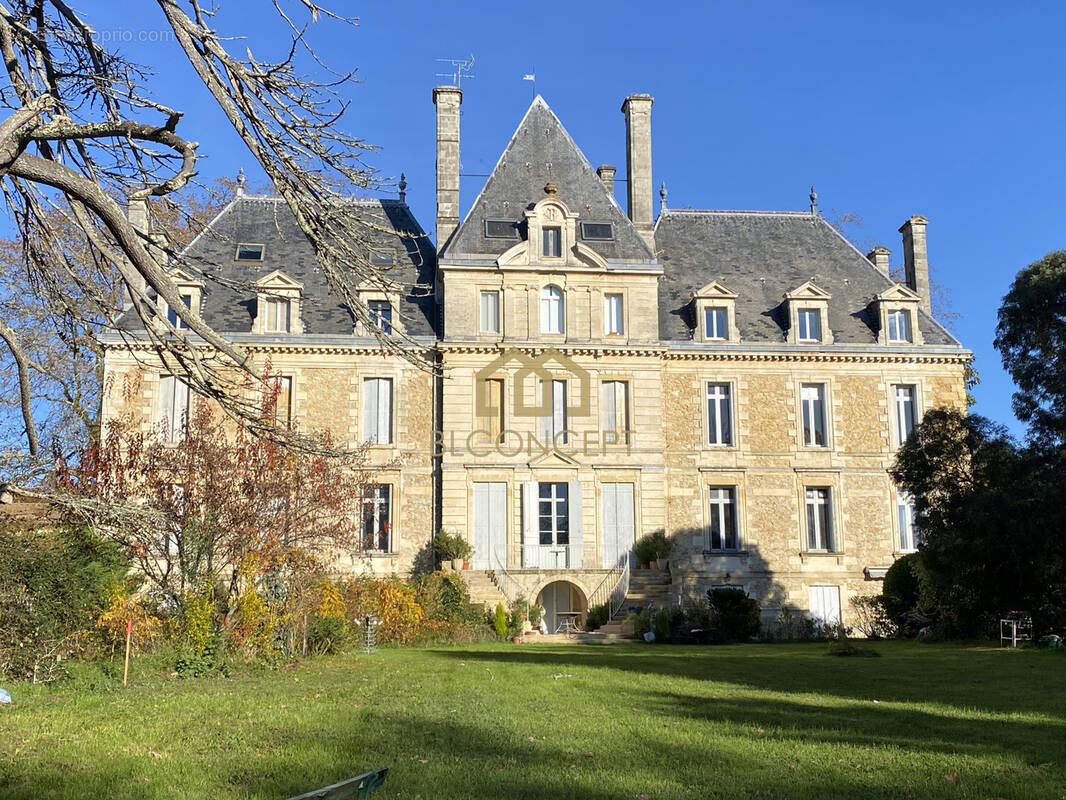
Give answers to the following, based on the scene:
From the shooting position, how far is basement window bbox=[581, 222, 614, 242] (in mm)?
29234

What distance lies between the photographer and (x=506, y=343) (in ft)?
90.8

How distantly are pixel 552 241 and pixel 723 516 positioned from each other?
850 centimetres

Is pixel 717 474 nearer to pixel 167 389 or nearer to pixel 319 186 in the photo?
pixel 167 389

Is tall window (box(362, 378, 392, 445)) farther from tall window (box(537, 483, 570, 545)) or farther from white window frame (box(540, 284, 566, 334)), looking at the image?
white window frame (box(540, 284, 566, 334))

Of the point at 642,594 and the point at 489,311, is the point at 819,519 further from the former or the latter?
the point at 489,311

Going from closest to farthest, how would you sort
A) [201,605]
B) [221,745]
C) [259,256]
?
[221,745], [201,605], [259,256]

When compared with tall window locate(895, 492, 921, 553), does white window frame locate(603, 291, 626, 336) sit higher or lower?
higher

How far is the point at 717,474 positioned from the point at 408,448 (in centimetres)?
809

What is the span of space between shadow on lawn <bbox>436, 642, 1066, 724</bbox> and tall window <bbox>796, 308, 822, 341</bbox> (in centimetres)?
1001

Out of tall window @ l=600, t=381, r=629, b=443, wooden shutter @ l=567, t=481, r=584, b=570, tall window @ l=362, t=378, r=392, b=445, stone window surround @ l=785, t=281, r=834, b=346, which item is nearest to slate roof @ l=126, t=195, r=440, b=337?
tall window @ l=362, t=378, r=392, b=445

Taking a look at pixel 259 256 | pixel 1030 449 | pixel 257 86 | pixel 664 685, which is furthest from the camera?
pixel 259 256

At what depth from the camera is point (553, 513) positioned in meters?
27.6

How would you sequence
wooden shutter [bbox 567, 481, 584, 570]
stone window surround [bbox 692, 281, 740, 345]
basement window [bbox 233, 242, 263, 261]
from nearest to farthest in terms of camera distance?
wooden shutter [bbox 567, 481, 584, 570] < stone window surround [bbox 692, 281, 740, 345] < basement window [bbox 233, 242, 263, 261]

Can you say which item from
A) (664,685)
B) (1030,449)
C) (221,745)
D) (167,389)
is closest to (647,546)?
(1030,449)
